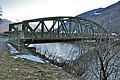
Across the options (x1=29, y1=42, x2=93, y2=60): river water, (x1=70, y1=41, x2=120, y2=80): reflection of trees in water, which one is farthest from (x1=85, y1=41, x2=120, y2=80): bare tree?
(x1=29, y1=42, x2=93, y2=60): river water

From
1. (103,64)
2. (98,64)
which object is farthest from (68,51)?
(103,64)

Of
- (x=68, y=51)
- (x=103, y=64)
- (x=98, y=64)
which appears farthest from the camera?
(x=68, y=51)

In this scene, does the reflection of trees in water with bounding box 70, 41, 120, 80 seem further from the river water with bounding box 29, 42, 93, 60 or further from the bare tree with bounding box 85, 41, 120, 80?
the river water with bounding box 29, 42, 93, 60

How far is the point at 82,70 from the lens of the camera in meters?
22.1

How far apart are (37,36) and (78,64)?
33290 mm

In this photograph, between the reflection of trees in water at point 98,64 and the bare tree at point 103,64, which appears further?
the reflection of trees in water at point 98,64

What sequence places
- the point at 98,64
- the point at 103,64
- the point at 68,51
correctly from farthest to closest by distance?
the point at 68,51 < the point at 98,64 < the point at 103,64

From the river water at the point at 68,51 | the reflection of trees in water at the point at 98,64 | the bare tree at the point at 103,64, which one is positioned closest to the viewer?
the bare tree at the point at 103,64

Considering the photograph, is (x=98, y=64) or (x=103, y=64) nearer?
(x=103, y=64)

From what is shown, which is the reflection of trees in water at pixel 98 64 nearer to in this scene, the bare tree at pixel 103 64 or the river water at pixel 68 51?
the bare tree at pixel 103 64

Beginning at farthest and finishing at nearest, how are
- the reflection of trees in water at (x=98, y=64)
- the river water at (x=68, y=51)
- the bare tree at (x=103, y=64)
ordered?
1. the river water at (x=68, y=51)
2. the reflection of trees in water at (x=98, y=64)
3. the bare tree at (x=103, y=64)

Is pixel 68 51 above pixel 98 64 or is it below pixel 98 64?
below

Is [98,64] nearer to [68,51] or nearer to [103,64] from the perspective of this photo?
[103,64]

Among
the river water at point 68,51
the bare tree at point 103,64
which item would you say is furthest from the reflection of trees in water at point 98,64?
the river water at point 68,51
